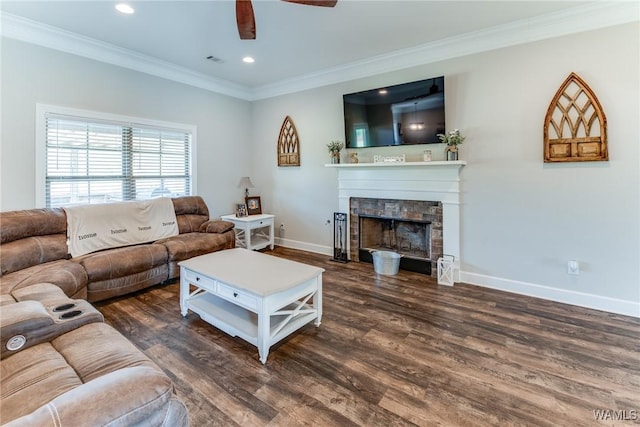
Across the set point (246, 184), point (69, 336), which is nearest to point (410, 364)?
point (69, 336)

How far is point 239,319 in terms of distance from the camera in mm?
2412

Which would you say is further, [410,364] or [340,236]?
[340,236]

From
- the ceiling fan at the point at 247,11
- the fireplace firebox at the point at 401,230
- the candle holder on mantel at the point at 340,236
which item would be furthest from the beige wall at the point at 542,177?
the ceiling fan at the point at 247,11

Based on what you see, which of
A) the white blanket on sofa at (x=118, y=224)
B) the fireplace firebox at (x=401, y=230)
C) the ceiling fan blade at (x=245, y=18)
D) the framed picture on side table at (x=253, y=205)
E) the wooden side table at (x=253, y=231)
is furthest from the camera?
the framed picture on side table at (x=253, y=205)

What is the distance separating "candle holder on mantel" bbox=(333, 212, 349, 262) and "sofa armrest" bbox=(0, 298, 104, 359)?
324 cm

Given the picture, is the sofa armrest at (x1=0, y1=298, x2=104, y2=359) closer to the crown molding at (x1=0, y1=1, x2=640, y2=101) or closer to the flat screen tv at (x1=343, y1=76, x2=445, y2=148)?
the crown molding at (x1=0, y1=1, x2=640, y2=101)

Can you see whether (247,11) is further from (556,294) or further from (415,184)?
(556,294)

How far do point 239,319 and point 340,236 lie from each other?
250 centimetres

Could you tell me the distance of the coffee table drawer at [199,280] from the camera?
2504 millimetres

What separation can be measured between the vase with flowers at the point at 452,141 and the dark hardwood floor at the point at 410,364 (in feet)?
5.47

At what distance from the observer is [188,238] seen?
3.85 metres

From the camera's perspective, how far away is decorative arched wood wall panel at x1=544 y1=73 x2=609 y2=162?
2812 millimetres

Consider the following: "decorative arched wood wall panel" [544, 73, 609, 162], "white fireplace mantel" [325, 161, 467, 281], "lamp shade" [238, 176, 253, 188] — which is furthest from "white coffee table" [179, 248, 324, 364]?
"decorative arched wood wall panel" [544, 73, 609, 162]

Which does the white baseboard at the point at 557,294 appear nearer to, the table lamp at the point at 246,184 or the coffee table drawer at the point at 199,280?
the coffee table drawer at the point at 199,280
